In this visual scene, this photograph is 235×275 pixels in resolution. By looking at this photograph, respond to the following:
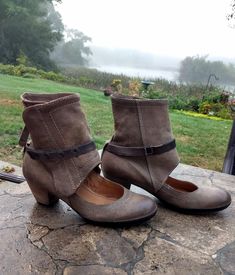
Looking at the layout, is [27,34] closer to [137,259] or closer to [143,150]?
[143,150]

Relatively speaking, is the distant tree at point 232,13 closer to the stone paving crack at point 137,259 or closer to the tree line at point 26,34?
the stone paving crack at point 137,259

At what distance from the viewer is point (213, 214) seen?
41.1 inches

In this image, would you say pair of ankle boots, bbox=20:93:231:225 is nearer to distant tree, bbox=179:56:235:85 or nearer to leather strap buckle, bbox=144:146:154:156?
leather strap buckle, bbox=144:146:154:156

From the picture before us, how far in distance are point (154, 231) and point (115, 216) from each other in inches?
A: 5.5

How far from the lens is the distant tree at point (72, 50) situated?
2347 centimetres

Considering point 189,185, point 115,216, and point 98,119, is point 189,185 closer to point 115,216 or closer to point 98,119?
point 115,216

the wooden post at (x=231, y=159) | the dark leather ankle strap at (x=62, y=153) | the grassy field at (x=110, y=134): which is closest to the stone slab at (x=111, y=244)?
the dark leather ankle strap at (x=62, y=153)

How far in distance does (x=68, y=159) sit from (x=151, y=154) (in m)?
0.27

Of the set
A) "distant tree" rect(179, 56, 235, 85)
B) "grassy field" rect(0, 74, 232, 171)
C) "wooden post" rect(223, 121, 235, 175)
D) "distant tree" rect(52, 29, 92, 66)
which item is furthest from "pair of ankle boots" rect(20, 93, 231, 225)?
"distant tree" rect(52, 29, 92, 66)

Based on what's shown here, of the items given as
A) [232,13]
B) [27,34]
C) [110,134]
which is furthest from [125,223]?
[27,34]

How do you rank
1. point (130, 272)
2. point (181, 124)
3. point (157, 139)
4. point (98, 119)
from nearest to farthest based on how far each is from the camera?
1. point (130, 272)
2. point (157, 139)
3. point (98, 119)
4. point (181, 124)

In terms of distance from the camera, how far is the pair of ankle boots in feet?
2.95

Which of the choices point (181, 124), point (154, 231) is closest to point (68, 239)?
point (154, 231)

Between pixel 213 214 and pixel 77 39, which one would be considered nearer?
pixel 213 214
